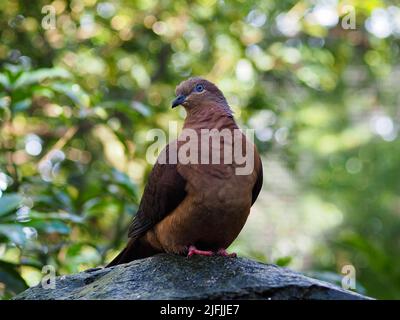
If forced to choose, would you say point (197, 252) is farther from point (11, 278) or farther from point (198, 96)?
point (11, 278)

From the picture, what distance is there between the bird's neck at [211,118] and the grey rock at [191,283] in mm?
646

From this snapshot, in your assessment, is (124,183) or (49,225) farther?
(124,183)

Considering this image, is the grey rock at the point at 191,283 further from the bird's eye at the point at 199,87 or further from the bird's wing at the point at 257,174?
the bird's eye at the point at 199,87

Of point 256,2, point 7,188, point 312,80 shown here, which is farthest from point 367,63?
point 7,188

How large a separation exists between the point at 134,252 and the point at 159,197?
52cm

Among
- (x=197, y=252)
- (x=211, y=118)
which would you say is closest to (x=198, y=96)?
(x=211, y=118)

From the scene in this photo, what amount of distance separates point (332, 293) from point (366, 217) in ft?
17.5

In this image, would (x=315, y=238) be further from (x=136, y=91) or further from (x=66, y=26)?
(x=66, y=26)

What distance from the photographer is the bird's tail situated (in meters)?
3.51

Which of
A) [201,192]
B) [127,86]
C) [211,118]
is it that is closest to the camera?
[201,192]

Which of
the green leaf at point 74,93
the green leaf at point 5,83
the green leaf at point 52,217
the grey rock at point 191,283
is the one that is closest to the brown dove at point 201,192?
the grey rock at point 191,283

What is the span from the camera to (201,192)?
3.02 metres

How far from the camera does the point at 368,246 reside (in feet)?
16.0

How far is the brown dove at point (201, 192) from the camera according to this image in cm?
302
